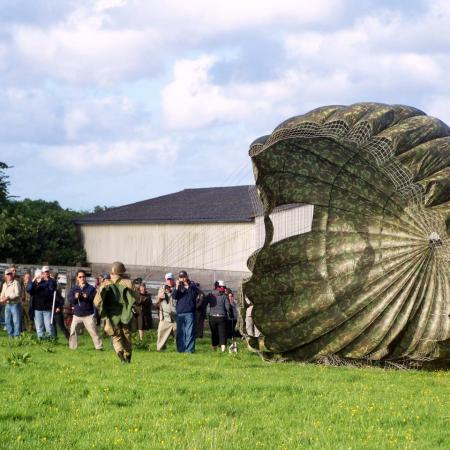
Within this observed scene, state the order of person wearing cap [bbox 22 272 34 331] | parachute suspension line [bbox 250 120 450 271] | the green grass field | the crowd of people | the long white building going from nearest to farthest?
the green grass field → parachute suspension line [bbox 250 120 450 271] → the crowd of people → person wearing cap [bbox 22 272 34 331] → the long white building

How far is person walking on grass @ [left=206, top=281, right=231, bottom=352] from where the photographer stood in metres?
23.9

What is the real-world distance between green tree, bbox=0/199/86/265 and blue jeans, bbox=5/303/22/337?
2468 centimetres

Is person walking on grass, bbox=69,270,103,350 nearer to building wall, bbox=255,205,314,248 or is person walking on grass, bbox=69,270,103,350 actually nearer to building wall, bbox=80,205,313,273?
building wall, bbox=255,205,314,248

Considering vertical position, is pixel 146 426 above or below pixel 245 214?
below

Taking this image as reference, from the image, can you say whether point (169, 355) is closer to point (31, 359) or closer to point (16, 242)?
point (31, 359)

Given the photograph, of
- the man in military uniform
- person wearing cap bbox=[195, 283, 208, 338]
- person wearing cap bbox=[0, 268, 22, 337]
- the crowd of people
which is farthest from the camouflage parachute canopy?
person wearing cap bbox=[0, 268, 22, 337]

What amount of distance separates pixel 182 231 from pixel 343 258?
91.2 ft

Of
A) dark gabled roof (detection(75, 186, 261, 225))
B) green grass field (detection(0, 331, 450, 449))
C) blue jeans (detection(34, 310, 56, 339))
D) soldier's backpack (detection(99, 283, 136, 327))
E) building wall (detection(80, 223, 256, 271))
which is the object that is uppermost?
dark gabled roof (detection(75, 186, 261, 225))

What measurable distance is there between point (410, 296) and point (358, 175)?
2892 millimetres

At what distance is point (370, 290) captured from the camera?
21.1m

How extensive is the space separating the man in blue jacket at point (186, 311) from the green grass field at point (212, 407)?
5.11 meters

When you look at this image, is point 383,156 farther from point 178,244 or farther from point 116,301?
point 178,244

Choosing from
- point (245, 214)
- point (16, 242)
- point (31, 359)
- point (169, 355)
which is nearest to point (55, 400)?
point (31, 359)

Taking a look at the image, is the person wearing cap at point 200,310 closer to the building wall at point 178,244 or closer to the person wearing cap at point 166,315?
the person wearing cap at point 166,315
